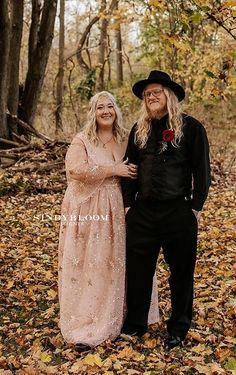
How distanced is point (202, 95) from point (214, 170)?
28.1ft

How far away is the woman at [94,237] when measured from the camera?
12.8 ft

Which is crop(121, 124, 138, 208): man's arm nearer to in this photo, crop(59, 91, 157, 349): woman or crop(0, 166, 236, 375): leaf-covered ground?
crop(59, 91, 157, 349): woman

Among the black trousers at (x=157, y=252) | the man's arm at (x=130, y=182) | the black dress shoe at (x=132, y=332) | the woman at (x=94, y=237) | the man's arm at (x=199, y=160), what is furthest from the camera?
the black dress shoe at (x=132, y=332)

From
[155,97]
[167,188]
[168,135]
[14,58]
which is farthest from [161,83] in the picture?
[14,58]

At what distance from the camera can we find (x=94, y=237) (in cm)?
391

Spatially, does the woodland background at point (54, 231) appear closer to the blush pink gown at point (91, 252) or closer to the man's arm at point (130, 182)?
the blush pink gown at point (91, 252)

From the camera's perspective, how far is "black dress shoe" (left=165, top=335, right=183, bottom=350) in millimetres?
3842

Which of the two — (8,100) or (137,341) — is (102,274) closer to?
(137,341)

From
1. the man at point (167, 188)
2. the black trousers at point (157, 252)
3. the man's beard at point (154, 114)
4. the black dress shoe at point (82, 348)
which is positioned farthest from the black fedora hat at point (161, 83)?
the black dress shoe at point (82, 348)

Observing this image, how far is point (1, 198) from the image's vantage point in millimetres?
8742

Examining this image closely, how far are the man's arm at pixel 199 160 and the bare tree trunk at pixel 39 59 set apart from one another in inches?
306

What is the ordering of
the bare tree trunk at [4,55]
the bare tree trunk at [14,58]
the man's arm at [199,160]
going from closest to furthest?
1. the man's arm at [199,160]
2. the bare tree trunk at [4,55]
3. the bare tree trunk at [14,58]

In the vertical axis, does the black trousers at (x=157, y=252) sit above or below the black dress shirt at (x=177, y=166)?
below

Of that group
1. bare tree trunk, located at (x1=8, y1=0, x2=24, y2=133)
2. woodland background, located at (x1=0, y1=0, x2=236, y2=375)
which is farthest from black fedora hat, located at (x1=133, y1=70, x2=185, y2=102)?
bare tree trunk, located at (x1=8, y1=0, x2=24, y2=133)
